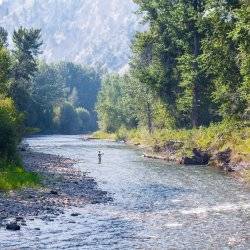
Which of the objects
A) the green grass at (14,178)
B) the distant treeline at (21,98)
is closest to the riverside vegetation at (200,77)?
the green grass at (14,178)

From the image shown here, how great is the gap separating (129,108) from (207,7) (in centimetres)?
6883

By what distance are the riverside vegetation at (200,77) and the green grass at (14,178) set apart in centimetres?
1940

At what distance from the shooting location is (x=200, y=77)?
72.4 meters

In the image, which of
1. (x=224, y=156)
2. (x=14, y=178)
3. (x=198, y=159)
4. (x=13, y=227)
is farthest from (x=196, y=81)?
(x=13, y=227)

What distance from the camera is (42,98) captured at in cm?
18375

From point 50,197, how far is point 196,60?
139ft

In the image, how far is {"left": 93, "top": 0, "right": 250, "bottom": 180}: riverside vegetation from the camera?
184 ft

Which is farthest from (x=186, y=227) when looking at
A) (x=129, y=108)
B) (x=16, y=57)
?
(x=129, y=108)

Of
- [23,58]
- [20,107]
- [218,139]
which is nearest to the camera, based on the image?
[218,139]

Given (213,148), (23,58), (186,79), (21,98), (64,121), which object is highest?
(23,58)

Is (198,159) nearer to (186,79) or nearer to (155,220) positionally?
(186,79)

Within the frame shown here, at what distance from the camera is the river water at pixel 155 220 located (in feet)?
71.6

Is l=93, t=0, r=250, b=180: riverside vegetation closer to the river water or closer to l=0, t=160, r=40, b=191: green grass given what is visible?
the river water

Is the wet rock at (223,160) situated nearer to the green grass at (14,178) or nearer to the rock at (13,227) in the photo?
the green grass at (14,178)
